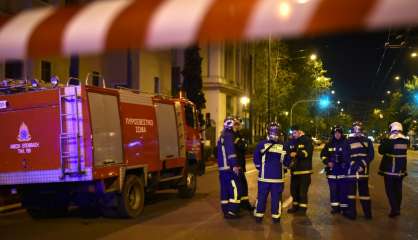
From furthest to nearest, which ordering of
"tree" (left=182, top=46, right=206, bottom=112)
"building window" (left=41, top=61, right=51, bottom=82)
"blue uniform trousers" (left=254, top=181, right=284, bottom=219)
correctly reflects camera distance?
"tree" (left=182, top=46, right=206, bottom=112), "building window" (left=41, top=61, right=51, bottom=82), "blue uniform trousers" (left=254, top=181, right=284, bottom=219)

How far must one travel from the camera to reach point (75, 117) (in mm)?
10242

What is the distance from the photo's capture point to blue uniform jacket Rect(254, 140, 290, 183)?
999 centimetres

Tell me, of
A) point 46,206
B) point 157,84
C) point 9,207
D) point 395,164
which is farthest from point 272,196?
point 157,84

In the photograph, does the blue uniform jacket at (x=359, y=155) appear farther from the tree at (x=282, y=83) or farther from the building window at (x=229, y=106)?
the building window at (x=229, y=106)

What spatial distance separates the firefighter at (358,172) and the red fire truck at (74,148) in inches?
170

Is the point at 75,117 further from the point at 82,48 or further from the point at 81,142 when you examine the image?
the point at 82,48

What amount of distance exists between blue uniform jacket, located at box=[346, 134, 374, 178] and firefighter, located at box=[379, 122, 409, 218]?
0.41 m

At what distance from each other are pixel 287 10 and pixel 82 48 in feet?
3.02

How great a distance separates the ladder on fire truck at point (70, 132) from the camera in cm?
1022

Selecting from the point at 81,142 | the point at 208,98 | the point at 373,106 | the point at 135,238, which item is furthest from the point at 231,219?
the point at 373,106

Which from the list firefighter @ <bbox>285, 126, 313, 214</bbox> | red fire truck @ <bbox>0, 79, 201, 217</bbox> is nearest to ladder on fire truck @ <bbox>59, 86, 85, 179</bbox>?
red fire truck @ <bbox>0, 79, 201, 217</bbox>

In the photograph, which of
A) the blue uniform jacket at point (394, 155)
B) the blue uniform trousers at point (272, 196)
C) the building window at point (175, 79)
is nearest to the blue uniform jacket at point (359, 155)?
the blue uniform jacket at point (394, 155)

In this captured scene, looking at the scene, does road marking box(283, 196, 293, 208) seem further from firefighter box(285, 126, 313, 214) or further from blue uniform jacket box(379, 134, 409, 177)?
blue uniform jacket box(379, 134, 409, 177)

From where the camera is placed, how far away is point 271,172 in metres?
9.99
